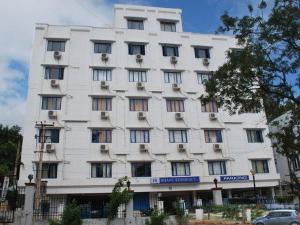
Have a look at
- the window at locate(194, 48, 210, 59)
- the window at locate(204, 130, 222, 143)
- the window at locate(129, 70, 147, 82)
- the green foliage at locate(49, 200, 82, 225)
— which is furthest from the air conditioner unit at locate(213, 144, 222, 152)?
the green foliage at locate(49, 200, 82, 225)

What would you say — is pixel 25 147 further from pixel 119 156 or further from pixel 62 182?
pixel 119 156

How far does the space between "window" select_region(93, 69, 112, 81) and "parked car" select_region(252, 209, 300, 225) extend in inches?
820

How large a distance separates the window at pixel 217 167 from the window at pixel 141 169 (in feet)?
21.0

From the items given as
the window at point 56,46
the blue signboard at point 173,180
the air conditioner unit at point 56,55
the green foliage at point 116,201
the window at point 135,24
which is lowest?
the green foliage at point 116,201

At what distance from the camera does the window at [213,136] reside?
35.1m

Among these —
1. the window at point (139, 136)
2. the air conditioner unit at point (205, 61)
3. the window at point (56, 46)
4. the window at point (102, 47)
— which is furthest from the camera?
the air conditioner unit at point (205, 61)

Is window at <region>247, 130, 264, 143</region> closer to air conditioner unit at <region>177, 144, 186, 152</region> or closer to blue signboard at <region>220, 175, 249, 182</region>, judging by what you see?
blue signboard at <region>220, 175, 249, 182</region>

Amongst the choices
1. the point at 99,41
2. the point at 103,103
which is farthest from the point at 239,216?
the point at 99,41

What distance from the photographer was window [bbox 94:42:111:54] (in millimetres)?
36094

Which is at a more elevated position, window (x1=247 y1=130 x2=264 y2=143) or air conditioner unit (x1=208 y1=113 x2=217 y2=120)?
air conditioner unit (x1=208 y1=113 x2=217 y2=120)

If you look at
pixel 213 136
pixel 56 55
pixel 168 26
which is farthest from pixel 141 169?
pixel 168 26

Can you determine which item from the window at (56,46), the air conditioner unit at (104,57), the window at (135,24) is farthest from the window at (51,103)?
the window at (135,24)

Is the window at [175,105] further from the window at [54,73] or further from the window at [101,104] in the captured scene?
the window at [54,73]

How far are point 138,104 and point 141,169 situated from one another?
677 cm
